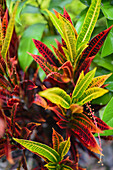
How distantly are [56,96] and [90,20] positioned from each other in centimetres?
26

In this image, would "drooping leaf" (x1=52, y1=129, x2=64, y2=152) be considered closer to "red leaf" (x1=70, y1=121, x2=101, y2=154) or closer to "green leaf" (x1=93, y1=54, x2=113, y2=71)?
"red leaf" (x1=70, y1=121, x2=101, y2=154)

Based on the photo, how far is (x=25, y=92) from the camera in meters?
0.71

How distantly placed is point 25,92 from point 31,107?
0.08 metres

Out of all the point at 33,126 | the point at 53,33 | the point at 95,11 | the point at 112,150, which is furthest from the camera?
the point at 112,150

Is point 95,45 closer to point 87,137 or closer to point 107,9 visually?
point 107,9

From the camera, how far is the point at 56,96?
1.47 feet

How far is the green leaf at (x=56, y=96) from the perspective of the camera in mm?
400

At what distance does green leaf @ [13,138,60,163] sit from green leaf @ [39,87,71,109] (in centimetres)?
14

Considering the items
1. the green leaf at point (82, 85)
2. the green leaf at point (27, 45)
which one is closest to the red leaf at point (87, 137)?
the green leaf at point (82, 85)

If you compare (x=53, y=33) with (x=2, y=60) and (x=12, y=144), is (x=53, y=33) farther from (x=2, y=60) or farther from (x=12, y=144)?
(x=12, y=144)

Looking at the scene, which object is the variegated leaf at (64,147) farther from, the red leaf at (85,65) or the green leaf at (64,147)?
the red leaf at (85,65)

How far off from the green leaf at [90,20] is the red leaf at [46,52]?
105 mm

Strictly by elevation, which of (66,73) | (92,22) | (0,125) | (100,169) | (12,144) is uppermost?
(92,22)

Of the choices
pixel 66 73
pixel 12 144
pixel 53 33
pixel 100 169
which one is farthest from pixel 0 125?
pixel 100 169
